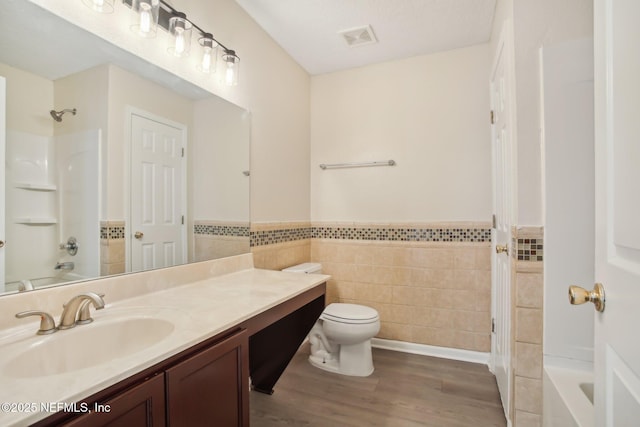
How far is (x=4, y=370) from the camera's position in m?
0.75

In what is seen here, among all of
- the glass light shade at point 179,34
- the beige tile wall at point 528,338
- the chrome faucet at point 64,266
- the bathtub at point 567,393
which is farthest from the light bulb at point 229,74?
the bathtub at point 567,393

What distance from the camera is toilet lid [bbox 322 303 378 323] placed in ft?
7.04

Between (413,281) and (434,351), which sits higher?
(413,281)

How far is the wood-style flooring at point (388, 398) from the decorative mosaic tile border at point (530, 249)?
0.95m

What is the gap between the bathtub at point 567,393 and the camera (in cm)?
112

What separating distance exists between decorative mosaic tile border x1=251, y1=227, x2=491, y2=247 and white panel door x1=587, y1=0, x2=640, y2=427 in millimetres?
1758

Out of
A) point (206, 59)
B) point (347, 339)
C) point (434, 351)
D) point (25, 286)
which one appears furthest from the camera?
point (434, 351)

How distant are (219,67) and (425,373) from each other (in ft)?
8.00

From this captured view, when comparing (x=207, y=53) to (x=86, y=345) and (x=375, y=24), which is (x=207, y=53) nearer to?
(x=375, y=24)

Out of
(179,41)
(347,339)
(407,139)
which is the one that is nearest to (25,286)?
(179,41)

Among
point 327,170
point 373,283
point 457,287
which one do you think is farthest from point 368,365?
point 327,170

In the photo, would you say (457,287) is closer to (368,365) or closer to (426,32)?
(368,365)

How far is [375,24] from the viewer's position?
217 cm

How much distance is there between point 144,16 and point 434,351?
9.24ft
